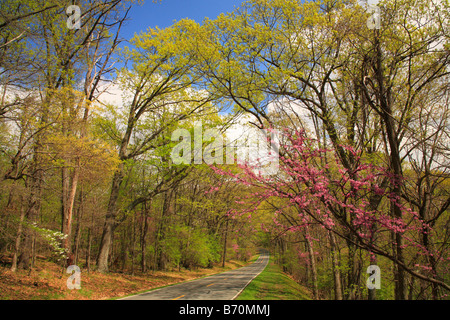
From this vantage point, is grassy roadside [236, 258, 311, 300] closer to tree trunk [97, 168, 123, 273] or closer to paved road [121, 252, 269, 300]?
paved road [121, 252, 269, 300]

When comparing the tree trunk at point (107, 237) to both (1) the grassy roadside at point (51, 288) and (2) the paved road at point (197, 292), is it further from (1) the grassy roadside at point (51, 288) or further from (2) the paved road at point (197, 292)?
(2) the paved road at point (197, 292)

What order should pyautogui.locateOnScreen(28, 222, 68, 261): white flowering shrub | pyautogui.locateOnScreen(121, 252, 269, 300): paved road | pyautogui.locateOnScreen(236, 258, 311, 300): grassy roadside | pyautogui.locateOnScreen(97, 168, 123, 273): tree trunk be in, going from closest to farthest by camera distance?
pyautogui.locateOnScreen(28, 222, 68, 261): white flowering shrub, pyautogui.locateOnScreen(121, 252, 269, 300): paved road, pyautogui.locateOnScreen(236, 258, 311, 300): grassy roadside, pyautogui.locateOnScreen(97, 168, 123, 273): tree trunk

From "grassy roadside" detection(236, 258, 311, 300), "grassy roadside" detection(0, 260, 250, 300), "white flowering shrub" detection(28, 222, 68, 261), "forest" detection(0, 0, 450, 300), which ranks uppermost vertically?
"forest" detection(0, 0, 450, 300)

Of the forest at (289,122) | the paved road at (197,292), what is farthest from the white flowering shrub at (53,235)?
the paved road at (197,292)

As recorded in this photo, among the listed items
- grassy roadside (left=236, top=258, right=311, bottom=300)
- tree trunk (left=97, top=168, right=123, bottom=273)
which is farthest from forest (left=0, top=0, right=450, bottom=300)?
grassy roadside (left=236, top=258, right=311, bottom=300)

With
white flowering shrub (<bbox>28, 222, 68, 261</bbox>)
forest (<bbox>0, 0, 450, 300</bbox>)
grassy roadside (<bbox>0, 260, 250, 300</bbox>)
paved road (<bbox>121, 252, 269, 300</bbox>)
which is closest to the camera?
forest (<bbox>0, 0, 450, 300</bbox>)

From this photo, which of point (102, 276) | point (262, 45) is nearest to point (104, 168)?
point (102, 276)

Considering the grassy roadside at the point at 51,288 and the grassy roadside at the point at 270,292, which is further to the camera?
the grassy roadside at the point at 270,292

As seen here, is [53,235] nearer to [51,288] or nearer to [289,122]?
[51,288]

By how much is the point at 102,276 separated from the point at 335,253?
11217mm

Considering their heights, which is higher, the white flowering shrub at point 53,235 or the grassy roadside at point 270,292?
the white flowering shrub at point 53,235

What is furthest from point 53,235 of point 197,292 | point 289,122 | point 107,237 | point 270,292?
point 270,292

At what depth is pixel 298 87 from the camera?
8680 millimetres

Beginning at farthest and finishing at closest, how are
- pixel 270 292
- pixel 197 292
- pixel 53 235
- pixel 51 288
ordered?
pixel 270 292 → pixel 197 292 → pixel 51 288 → pixel 53 235
